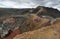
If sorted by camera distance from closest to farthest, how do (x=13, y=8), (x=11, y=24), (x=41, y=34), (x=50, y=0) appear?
1. (x=41, y=34)
2. (x=11, y=24)
3. (x=13, y=8)
4. (x=50, y=0)

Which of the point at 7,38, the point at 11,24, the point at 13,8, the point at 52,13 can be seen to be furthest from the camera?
the point at 13,8

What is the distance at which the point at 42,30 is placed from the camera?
2881 millimetres

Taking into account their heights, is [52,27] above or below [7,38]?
above

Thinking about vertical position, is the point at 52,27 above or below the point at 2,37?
above

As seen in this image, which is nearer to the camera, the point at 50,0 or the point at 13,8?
the point at 13,8

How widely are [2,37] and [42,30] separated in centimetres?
74

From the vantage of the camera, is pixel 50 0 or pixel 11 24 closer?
pixel 11 24

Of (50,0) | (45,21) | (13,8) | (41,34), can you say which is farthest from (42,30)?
(50,0)

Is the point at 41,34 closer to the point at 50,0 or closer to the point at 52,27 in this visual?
the point at 52,27

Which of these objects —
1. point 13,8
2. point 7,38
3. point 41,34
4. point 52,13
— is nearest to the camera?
point 41,34

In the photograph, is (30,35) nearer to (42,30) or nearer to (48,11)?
(42,30)

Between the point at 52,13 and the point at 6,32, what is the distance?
1.75 m

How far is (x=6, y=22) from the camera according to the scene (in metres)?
3.62

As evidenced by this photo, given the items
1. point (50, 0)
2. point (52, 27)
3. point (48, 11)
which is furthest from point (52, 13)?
point (52, 27)
